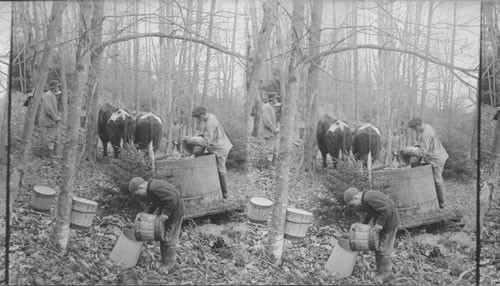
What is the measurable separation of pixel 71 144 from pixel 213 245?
5.39 feet

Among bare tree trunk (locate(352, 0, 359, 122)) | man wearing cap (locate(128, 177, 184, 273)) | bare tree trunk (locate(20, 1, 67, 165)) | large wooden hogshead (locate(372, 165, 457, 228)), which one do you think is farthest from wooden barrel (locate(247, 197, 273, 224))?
bare tree trunk (locate(20, 1, 67, 165))

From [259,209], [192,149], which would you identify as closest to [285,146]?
[259,209]

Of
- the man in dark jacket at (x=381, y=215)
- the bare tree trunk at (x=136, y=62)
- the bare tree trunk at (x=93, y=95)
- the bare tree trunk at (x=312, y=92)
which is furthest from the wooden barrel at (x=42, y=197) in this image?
the man in dark jacket at (x=381, y=215)

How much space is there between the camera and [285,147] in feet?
16.0

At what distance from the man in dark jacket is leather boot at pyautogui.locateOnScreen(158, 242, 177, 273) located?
5.54 feet

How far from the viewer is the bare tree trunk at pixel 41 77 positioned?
15.6ft

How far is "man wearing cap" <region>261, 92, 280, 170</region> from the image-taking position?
4.96 metres

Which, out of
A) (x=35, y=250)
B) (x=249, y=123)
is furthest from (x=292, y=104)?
(x=35, y=250)

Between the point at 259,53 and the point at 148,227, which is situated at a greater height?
the point at 259,53

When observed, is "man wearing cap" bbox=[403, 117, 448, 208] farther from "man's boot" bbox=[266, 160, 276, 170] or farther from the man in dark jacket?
"man's boot" bbox=[266, 160, 276, 170]

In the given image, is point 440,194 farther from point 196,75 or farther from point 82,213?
point 82,213

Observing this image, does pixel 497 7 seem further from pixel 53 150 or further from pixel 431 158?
pixel 53 150

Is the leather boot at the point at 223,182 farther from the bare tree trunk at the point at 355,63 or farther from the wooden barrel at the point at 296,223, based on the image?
the bare tree trunk at the point at 355,63

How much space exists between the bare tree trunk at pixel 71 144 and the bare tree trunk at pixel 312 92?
2057 mm
